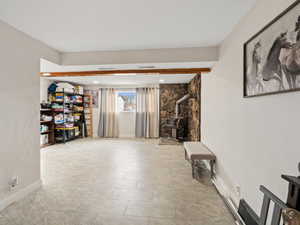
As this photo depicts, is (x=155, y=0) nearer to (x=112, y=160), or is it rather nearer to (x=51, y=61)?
(x=51, y=61)

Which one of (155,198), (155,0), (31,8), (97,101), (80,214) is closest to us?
(155,0)

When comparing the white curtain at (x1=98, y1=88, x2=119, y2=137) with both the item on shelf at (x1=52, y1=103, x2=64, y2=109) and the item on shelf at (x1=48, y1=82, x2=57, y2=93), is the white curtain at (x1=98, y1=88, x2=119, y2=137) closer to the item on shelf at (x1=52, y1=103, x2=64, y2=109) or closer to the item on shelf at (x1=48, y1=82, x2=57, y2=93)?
the item on shelf at (x1=52, y1=103, x2=64, y2=109)

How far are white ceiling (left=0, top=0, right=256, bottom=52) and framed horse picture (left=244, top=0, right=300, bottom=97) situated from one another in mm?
501

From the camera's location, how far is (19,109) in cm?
215

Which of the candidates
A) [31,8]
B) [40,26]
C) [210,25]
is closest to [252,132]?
[210,25]

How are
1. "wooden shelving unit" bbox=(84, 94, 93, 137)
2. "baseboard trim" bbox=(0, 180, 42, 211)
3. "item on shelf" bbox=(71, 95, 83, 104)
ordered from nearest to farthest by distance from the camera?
"baseboard trim" bbox=(0, 180, 42, 211), "item on shelf" bbox=(71, 95, 83, 104), "wooden shelving unit" bbox=(84, 94, 93, 137)

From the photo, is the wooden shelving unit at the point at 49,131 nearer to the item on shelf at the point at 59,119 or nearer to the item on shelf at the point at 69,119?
the item on shelf at the point at 59,119

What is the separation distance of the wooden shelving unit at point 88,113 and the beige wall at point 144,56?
3.99m

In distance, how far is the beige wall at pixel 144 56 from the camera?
2719 mm

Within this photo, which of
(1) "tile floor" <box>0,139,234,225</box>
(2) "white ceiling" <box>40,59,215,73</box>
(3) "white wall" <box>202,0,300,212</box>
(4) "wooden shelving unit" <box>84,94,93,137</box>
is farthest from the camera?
(4) "wooden shelving unit" <box>84,94,93,137</box>

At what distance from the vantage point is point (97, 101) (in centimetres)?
680

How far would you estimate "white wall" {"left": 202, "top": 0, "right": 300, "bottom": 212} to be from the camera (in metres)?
1.18

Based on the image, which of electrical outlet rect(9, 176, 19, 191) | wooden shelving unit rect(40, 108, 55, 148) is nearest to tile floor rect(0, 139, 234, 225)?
electrical outlet rect(9, 176, 19, 191)

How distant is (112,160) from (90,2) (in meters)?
3.19
